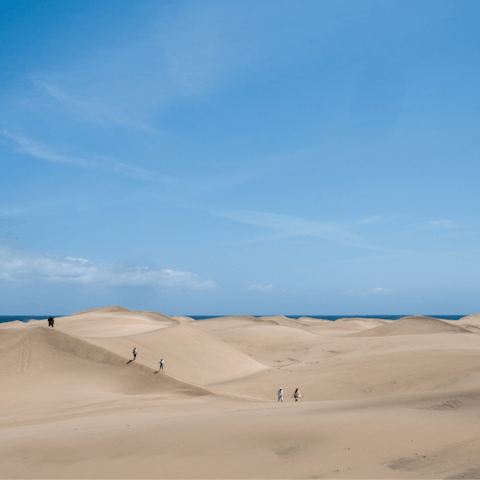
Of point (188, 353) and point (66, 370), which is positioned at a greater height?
point (188, 353)

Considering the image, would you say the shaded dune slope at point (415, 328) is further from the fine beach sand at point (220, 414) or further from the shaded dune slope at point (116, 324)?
the shaded dune slope at point (116, 324)

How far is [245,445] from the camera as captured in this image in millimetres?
11109

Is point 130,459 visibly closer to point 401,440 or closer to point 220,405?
point 401,440

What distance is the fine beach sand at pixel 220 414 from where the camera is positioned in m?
10.0

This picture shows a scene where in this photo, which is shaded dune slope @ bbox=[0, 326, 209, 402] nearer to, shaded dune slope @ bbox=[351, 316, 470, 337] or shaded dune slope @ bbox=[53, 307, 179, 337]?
shaded dune slope @ bbox=[53, 307, 179, 337]

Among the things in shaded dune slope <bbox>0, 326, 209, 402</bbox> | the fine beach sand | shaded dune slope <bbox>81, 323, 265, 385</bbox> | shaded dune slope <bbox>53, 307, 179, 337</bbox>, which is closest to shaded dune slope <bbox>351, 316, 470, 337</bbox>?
the fine beach sand

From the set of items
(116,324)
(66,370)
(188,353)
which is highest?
(116,324)

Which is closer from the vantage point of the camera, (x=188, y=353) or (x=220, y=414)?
(x=220, y=414)

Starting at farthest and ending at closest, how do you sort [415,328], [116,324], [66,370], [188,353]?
1. [415,328]
2. [116,324]
3. [188,353]
4. [66,370]

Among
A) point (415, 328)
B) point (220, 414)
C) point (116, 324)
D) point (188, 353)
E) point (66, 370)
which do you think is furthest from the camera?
point (415, 328)

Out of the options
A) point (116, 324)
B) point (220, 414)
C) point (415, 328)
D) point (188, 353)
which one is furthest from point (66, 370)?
point (415, 328)

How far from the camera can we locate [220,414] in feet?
49.2

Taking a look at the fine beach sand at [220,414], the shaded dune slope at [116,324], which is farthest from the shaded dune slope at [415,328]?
the shaded dune slope at [116,324]

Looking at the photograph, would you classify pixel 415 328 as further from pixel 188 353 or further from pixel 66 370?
pixel 66 370
